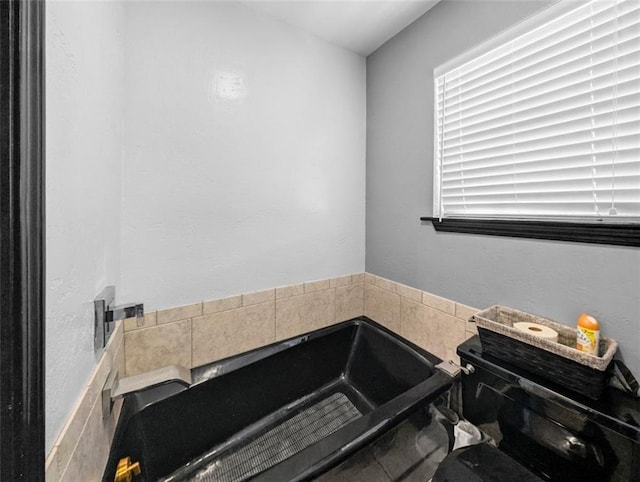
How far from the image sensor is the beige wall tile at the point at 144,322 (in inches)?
47.8

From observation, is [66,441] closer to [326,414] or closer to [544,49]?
[326,414]

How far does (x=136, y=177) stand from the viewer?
47.4 inches

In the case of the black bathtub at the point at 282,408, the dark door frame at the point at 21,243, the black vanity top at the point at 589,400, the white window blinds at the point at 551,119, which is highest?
the white window blinds at the point at 551,119

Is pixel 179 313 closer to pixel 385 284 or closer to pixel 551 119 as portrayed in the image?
pixel 385 284

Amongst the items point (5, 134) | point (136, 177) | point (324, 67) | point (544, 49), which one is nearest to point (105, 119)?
point (136, 177)

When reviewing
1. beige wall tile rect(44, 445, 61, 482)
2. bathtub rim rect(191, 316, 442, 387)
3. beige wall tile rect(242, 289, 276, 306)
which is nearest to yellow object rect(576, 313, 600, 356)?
bathtub rim rect(191, 316, 442, 387)

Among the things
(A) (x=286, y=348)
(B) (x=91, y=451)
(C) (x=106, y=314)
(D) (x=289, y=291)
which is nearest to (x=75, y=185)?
(C) (x=106, y=314)

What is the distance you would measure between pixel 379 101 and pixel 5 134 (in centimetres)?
187

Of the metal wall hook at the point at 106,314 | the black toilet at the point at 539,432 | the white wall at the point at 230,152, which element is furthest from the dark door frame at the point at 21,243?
the black toilet at the point at 539,432

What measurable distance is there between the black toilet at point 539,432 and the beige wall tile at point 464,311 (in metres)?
0.24

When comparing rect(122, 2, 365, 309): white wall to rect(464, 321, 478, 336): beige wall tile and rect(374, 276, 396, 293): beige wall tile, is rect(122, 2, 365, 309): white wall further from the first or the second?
rect(464, 321, 478, 336): beige wall tile

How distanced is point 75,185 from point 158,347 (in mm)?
904

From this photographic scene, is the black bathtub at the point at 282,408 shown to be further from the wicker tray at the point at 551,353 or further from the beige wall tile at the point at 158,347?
the wicker tray at the point at 551,353

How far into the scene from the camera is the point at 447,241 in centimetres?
144
